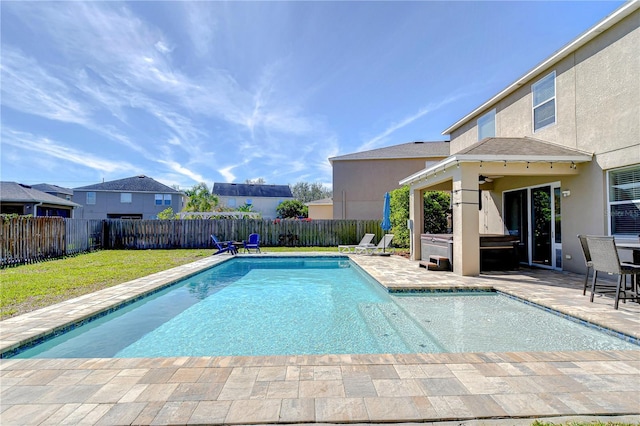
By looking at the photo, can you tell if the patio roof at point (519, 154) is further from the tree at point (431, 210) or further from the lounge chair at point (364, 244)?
the lounge chair at point (364, 244)

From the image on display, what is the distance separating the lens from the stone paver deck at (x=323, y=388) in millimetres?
2252

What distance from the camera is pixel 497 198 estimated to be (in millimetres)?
11344

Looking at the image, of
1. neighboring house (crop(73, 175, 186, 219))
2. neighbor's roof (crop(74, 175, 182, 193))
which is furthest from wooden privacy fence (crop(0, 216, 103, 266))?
neighbor's roof (crop(74, 175, 182, 193))

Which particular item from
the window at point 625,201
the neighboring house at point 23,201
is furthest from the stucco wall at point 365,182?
the neighboring house at point 23,201

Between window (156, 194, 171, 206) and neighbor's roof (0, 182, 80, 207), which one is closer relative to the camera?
neighbor's roof (0, 182, 80, 207)

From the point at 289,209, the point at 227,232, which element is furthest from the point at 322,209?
the point at 227,232

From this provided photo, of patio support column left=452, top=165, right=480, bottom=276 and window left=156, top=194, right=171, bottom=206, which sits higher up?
window left=156, top=194, right=171, bottom=206

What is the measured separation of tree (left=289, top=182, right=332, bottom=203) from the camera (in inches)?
2448

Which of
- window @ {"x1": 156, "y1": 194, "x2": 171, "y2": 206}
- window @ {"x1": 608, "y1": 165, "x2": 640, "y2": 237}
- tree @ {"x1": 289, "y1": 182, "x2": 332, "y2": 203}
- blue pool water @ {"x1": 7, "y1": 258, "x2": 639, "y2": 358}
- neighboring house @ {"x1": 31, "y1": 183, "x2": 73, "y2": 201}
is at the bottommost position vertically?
blue pool water @ {"x1": 7, "y1": 258, "x2": 639, "y2": 358}

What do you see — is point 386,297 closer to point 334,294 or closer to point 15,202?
point 334,294

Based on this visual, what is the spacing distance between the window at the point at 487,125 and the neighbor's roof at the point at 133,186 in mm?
31355

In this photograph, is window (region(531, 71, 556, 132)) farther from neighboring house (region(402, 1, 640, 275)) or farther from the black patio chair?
the black patio chair

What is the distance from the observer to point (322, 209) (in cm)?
3519

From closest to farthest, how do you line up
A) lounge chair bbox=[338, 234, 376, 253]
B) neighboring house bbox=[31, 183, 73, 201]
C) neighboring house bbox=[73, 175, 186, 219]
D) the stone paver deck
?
the stone paver deck → lounge chair bbox=[338, 234, 376, 253] → neighboring house bbox=[31, 183, 73, 201] → neighboring house bbox=[73, 175, 186, 219]
